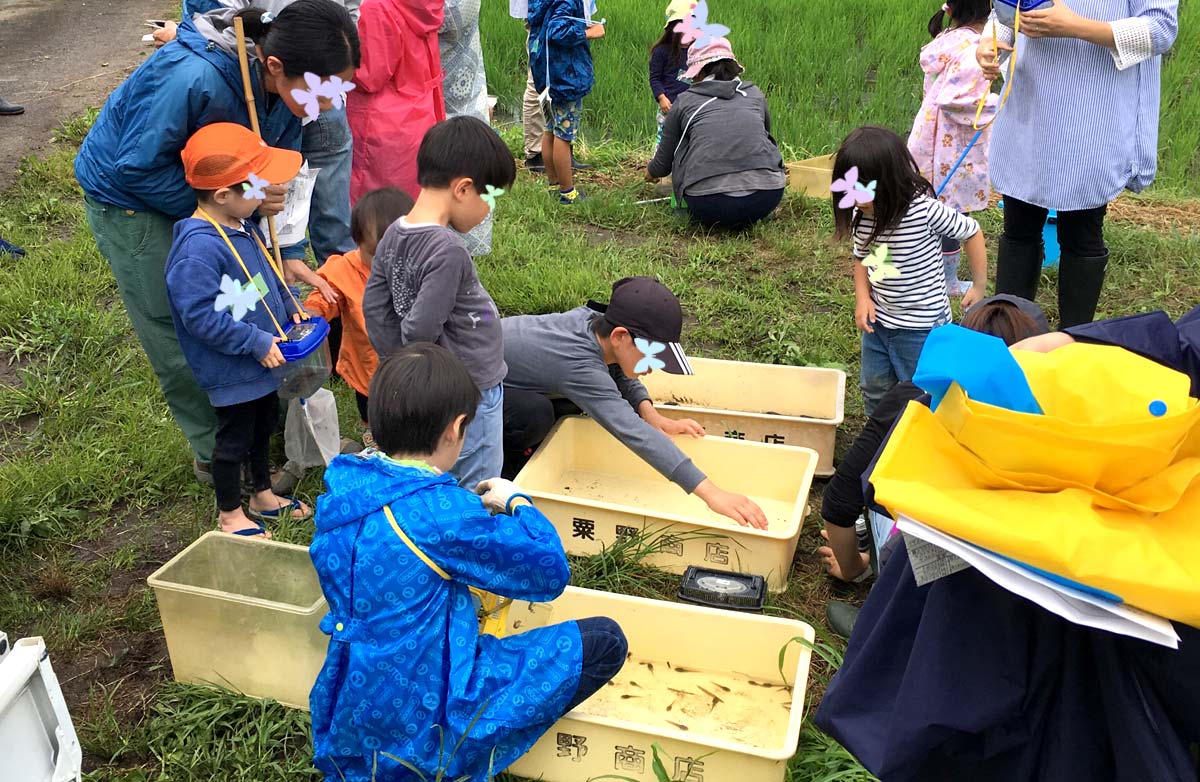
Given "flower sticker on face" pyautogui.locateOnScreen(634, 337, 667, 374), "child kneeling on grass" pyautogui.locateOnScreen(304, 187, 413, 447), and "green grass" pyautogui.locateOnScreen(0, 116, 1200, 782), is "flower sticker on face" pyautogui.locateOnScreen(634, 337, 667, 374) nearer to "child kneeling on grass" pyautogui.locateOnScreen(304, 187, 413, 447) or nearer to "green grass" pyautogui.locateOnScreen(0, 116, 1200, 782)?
"green grass" pyautogui.locateOnScreen(0, 116, 1200, 782)

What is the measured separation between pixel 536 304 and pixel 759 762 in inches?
95.3

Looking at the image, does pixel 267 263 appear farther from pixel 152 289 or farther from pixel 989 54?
pixel 989 54

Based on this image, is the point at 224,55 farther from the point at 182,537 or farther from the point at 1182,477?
the point at 1182,477

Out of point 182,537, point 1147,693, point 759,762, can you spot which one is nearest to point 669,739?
point 759,762

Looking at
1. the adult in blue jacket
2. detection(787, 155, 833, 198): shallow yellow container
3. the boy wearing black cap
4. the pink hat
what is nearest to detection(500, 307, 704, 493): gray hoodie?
the boy wearing black cap

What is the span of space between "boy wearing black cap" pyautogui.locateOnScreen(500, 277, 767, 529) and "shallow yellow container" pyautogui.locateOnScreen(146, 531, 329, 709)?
0.84 meters

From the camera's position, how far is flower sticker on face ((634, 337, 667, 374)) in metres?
2.63

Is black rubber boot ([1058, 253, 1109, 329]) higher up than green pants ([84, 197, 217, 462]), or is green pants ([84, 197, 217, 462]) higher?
green pants ([84, 197, 217, 462])

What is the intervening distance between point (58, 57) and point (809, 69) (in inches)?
215

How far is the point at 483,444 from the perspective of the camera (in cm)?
251

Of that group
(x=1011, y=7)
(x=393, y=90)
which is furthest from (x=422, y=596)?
(x=1011, y=7)

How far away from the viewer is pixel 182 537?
2754mm

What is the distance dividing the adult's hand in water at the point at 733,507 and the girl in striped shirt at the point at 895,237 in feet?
2.41

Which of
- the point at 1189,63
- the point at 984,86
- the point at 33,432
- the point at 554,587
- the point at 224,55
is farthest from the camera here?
the point at 1189,63
